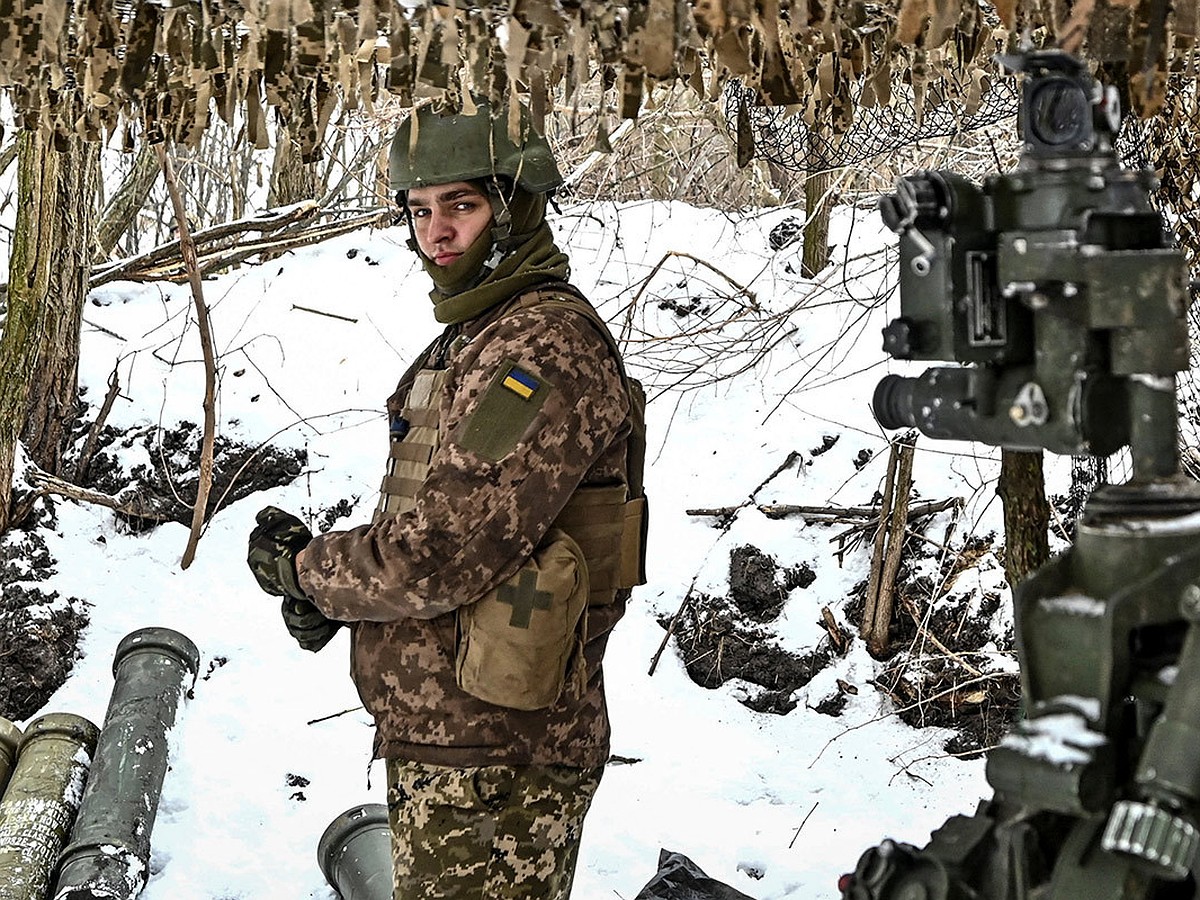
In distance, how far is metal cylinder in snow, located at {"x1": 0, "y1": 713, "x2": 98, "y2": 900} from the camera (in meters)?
3.86

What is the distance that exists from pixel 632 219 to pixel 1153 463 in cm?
709

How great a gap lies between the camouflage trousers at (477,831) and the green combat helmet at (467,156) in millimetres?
1149

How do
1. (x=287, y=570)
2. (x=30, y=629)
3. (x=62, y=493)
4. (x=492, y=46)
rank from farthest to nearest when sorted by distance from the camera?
1. (x=62, y=493)
2. (x=30, y=629)
3. (x=287, y=570)
4. (x=492, y=46)

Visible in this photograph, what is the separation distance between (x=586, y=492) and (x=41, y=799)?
2.45 meters

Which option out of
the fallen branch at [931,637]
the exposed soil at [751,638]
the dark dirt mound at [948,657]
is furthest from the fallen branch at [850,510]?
the fallen branch at [931,637]

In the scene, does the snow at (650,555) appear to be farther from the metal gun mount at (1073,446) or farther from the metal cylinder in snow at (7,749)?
the metal gun mount at (1073,446)

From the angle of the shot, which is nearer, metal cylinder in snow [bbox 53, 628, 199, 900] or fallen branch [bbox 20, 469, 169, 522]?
metal cylinder in snow [bbox 53, 628, 199, 900]

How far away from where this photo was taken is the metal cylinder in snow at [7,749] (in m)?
4.56

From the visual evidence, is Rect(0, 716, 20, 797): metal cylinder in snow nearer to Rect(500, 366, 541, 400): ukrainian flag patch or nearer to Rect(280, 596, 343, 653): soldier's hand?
Rect(280, 596, 343, 653): soldier's hand

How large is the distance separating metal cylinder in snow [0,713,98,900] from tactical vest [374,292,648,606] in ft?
6.02

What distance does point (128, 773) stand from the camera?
14.3 feet

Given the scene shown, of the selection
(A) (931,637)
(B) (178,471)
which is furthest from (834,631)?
(B) (178,471)

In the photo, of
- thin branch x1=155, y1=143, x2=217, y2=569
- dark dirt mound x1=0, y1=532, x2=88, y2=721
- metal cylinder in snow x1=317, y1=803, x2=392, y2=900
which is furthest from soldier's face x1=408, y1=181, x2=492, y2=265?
dark dirt mound x1=0, y1=532, x2=88, y2=721

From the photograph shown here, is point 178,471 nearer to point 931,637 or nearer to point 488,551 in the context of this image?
point 931,637
